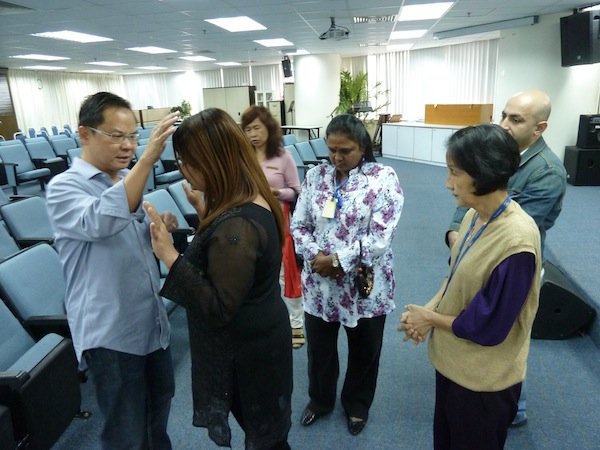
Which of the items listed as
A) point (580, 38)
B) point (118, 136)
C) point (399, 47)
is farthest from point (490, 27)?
point (118, 136)

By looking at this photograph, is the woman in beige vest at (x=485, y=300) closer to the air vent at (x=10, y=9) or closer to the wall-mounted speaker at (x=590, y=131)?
the air vent at (x=10, y=9)

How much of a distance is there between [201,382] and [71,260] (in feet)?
1.70

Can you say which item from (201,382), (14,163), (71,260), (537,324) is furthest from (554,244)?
(14,163)

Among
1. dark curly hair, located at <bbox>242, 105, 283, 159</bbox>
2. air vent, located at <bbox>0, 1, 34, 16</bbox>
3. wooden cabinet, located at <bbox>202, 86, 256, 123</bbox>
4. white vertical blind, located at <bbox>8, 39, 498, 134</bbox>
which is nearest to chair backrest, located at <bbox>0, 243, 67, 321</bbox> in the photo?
dark curly hair, located at <bbox>242, 105, 283, 159</bbox>

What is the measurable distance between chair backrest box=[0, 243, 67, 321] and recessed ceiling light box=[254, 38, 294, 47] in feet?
24.1

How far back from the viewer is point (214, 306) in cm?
100

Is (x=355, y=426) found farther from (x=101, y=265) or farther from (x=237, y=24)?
(x=237, y=24)

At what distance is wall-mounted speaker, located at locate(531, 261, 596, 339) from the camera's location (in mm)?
2582

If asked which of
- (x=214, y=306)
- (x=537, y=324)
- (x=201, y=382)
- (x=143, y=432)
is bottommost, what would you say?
(x=537, y=324)

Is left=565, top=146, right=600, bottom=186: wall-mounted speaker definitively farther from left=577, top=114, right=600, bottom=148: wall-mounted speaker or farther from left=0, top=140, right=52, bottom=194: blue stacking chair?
left=0, top=140, right=52, bottom=194: blue stacking chair

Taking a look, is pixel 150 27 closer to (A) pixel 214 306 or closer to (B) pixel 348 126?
(B) pixel 348 126

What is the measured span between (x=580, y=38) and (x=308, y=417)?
6547 millimetres

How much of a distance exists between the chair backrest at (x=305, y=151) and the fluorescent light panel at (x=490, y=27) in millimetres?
3959

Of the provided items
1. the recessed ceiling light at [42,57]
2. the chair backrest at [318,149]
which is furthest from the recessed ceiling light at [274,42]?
the recessed ceiling light at [42,57]
